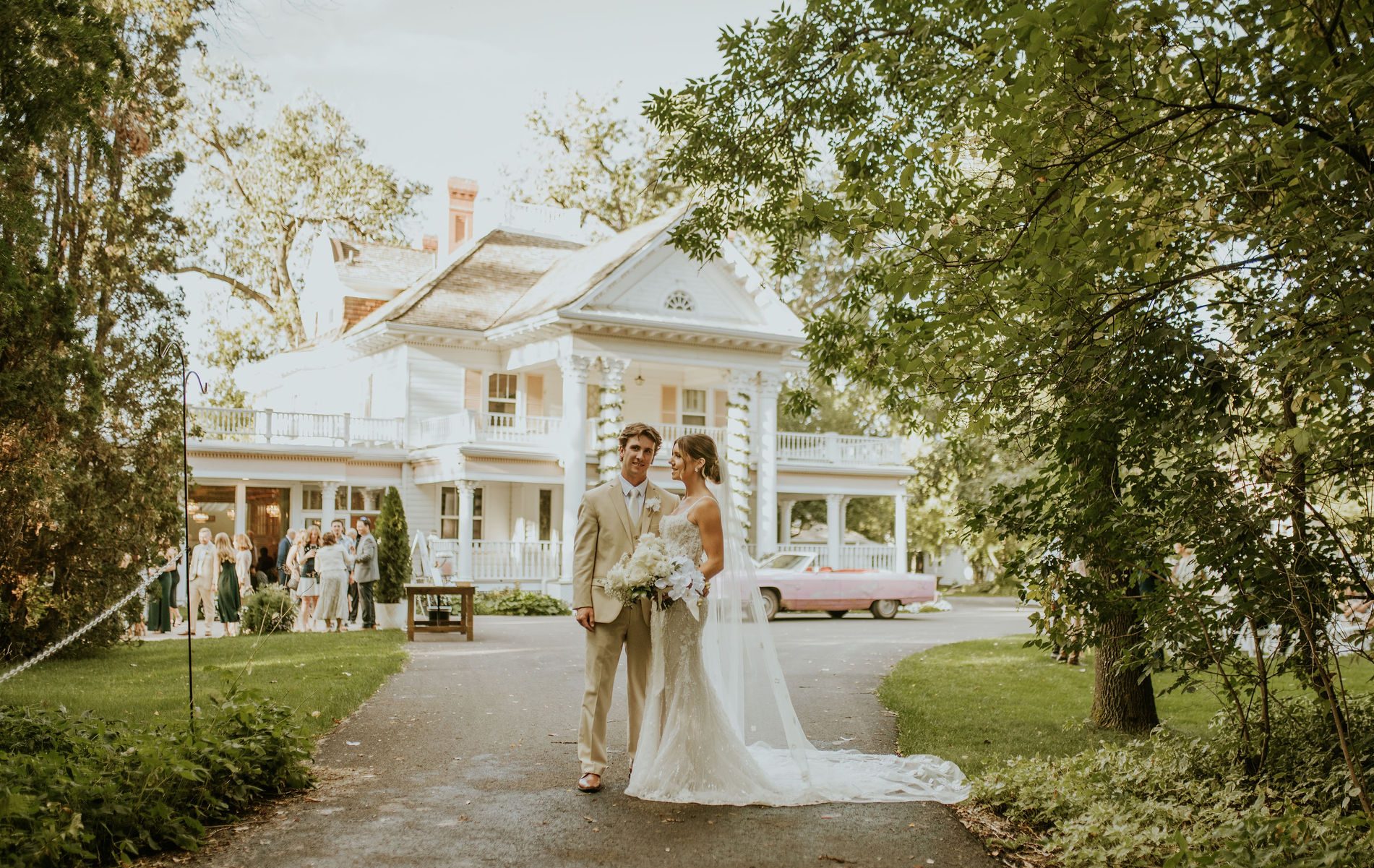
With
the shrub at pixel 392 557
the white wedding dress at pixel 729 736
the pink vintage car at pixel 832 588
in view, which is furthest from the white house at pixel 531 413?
the white wedding dress at pixel 729 736

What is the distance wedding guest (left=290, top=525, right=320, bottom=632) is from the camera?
67.7 feet

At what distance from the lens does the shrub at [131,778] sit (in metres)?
5.23

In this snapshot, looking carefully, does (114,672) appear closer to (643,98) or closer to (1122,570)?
(643,98)

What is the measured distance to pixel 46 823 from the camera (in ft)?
16.9

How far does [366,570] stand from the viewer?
66.7ft

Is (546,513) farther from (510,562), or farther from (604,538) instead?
(604,538)

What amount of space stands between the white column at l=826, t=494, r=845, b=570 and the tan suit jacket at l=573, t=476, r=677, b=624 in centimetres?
2638

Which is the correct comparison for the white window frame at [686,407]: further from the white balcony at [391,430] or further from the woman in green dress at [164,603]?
the woman in green dress at [164,603]

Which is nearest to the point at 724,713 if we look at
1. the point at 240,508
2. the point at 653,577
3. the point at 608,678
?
the point at 608,678

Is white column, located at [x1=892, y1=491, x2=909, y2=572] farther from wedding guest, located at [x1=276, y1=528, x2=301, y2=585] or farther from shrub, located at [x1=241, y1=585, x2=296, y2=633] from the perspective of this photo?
shrub, located at [x1=241, y1=585, x2=296, y2=633]

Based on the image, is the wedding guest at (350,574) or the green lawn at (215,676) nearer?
the green lawn at (215,676)

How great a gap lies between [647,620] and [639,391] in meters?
27.2

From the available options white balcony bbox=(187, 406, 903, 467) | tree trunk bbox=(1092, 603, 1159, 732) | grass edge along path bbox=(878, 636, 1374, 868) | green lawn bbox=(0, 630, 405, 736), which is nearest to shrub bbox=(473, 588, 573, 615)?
white balcony bbox=(187, 406, 903, 467)

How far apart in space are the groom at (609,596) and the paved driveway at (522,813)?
1.12 feet
